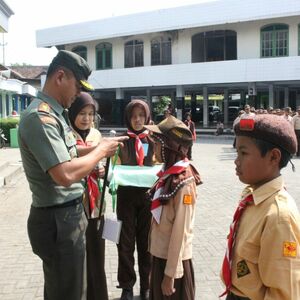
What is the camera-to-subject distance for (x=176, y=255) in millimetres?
2705

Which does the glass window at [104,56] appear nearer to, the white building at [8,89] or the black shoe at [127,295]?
the white building at [8,89]

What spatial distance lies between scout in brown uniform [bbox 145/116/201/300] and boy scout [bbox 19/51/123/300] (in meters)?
0.45

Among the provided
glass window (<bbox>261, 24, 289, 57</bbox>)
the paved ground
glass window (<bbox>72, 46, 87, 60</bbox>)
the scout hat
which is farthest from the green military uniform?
glass window (<bbox>72, 46, 87, 60</bbox>)

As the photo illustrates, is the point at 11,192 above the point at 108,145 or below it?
below

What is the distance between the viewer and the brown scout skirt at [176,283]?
287 centimetres

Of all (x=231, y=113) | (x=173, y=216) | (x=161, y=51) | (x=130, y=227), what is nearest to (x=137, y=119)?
(x=130, y=227)

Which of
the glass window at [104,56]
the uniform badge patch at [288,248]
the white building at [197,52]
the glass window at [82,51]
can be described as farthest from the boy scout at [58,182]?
the glass window at [82,51]

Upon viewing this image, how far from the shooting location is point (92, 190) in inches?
140

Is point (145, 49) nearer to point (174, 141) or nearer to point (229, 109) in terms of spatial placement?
point (229, 109)

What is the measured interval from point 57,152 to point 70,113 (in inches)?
54.8

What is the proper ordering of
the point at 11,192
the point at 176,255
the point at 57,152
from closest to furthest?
the point at 57,152 < the point at 176,255 < the point at 11,192

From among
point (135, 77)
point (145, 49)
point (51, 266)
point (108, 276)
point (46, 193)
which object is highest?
point (145, 49)

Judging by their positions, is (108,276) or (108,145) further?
(108,276)

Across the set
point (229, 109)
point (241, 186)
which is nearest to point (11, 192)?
point (241, 186)
